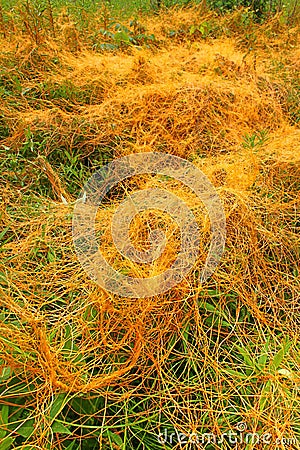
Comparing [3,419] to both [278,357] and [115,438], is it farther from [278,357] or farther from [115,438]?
[278,357]

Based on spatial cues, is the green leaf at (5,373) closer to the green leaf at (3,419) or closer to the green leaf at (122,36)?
the green leaf at (3,419)

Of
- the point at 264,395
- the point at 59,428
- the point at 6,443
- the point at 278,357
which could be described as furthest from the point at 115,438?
the point at 278,357

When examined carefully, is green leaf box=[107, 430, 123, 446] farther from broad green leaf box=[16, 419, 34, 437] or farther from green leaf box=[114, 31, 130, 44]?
green leaf box=[114, 31, 130, 44]

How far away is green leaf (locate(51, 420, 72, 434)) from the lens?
1.26 m

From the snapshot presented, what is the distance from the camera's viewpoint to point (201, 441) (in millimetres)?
1374

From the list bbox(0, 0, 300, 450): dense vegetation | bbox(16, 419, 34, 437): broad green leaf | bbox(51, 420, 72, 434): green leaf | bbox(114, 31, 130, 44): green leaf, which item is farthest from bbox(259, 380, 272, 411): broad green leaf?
bbox(114, 31, 130, 44): green leaf

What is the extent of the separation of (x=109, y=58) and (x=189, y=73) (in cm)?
77

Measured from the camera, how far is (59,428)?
1.28 meters

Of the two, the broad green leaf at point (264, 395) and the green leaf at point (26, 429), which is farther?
the broad green leaf at point (264, 395)

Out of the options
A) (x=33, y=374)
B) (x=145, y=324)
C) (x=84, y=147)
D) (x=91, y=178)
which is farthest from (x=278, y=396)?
(x=84, y=147)

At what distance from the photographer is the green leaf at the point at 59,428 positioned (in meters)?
1.26

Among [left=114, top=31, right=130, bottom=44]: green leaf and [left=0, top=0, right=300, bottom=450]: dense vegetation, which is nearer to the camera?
[left=0, top=0, right=300, bottom=450]: dense vegetation

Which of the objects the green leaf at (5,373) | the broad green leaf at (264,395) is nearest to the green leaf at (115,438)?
the green leaf at (5,373)

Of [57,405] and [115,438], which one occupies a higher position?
[57,405]
